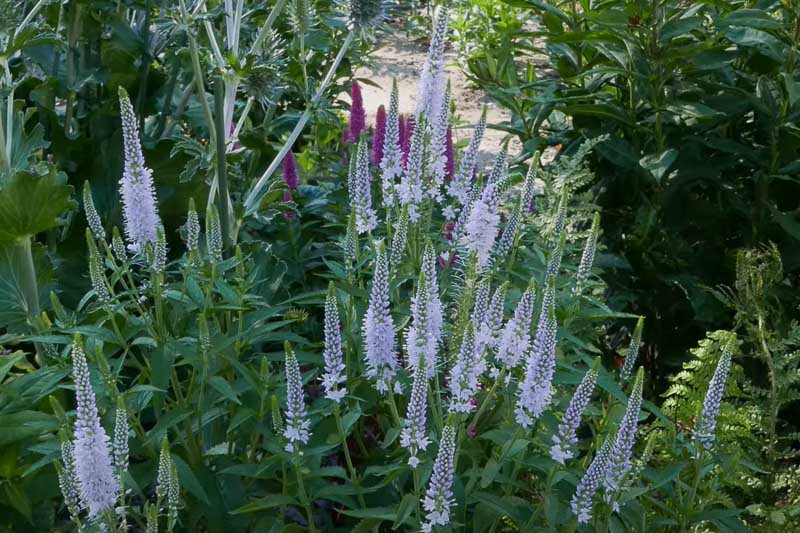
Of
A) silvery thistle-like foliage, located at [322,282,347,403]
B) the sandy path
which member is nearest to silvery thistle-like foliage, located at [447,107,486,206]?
silvery thistle-like foliage, located at [322,282,347,403]

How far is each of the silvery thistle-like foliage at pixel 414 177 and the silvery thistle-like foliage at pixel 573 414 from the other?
668mm

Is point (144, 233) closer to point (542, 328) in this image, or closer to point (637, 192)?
point (542, 328)

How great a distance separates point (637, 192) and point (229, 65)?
1607 millimetres

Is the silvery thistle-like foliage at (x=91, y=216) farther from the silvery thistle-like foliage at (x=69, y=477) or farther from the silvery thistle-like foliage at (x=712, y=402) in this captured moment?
the silvery thistle-like foliage at (x=712, y=402)

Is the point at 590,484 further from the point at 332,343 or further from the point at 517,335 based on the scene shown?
the point at 332,343

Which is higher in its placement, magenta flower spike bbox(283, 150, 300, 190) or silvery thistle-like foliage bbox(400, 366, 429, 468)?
silvery thistle-like foliage bbox(400, 366, 429, 468)

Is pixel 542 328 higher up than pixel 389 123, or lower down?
lower down

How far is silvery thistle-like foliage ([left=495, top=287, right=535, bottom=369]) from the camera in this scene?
200 centimetres

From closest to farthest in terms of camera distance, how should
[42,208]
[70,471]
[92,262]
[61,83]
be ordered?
[70,471]
[92,262]
[42,208]
[61,83]

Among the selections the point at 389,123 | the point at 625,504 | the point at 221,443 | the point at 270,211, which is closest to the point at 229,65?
the point at 270,211

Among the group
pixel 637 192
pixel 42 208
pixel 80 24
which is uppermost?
pixel 80 24

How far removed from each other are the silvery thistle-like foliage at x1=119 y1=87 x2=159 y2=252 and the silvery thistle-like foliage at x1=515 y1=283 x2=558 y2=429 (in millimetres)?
865

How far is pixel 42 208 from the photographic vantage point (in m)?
2.72

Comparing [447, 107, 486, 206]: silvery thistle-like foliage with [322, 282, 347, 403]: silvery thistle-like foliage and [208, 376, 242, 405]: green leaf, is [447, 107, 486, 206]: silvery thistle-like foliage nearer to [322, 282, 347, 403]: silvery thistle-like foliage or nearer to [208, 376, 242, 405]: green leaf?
[322, 282, 347, 403]: silvery thistle-like foliage
